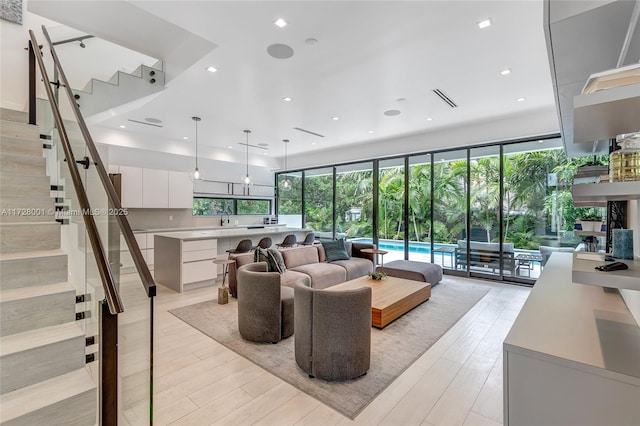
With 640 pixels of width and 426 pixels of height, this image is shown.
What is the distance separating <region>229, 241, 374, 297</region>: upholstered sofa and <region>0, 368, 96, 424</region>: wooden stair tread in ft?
8.55

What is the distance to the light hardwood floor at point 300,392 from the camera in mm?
2043

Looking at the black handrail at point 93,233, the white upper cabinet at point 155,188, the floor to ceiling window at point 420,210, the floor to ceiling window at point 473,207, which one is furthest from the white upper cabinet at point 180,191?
the floor to ceiling window at point 420,210

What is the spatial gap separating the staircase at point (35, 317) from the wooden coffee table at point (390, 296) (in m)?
2.72

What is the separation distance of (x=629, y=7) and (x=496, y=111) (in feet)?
14.7

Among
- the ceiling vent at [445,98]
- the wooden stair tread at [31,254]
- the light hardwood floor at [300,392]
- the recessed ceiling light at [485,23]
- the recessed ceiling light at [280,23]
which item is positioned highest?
the ceiling vent at [445,98]

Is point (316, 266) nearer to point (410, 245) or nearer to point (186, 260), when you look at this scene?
point (186, 260)

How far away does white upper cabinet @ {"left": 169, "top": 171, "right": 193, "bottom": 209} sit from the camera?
7.18m

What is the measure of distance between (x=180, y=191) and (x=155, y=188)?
597 millimetres

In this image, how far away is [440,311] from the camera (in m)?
4.12

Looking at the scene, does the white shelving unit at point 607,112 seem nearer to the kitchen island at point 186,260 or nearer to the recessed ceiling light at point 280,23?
the recessed ceiling light at point 280,23

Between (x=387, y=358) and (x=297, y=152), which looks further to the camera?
(x=297, y=152)

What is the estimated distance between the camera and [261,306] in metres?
3.07

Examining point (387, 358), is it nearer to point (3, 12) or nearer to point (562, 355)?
point (562, 355)

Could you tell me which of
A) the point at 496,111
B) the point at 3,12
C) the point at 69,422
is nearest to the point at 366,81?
the point at 496,111
